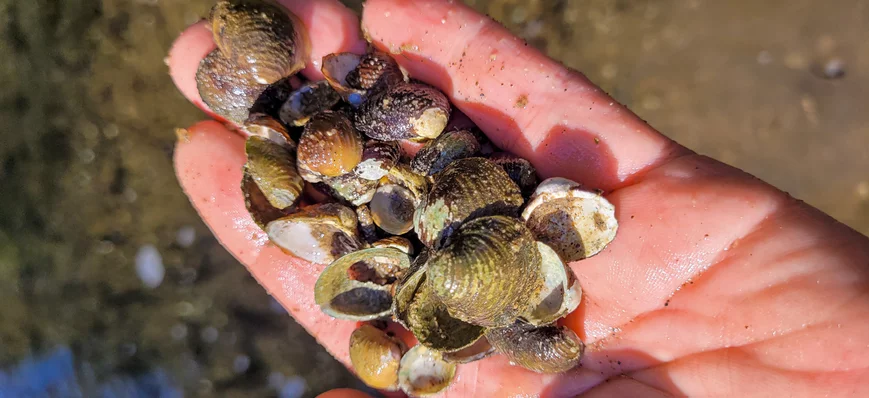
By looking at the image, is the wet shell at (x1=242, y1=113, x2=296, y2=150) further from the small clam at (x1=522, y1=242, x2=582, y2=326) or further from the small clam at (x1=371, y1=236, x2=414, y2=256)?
the small clam at (x1=522, y1=242, x2=582, y2=326)

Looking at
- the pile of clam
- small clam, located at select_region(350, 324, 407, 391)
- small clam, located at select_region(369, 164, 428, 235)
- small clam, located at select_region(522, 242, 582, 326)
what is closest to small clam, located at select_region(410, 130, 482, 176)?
the pile of clam

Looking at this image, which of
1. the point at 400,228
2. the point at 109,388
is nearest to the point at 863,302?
the point at 400,228

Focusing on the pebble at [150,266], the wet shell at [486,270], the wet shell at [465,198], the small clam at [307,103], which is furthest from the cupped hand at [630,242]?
the pebble at [150,266]

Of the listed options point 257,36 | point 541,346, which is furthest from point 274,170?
point 541,346

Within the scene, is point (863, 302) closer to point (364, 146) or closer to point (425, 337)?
point (425, 337)

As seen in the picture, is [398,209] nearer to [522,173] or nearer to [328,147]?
[328,147]

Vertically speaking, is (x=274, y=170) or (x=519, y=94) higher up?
(x=519, y=94)
